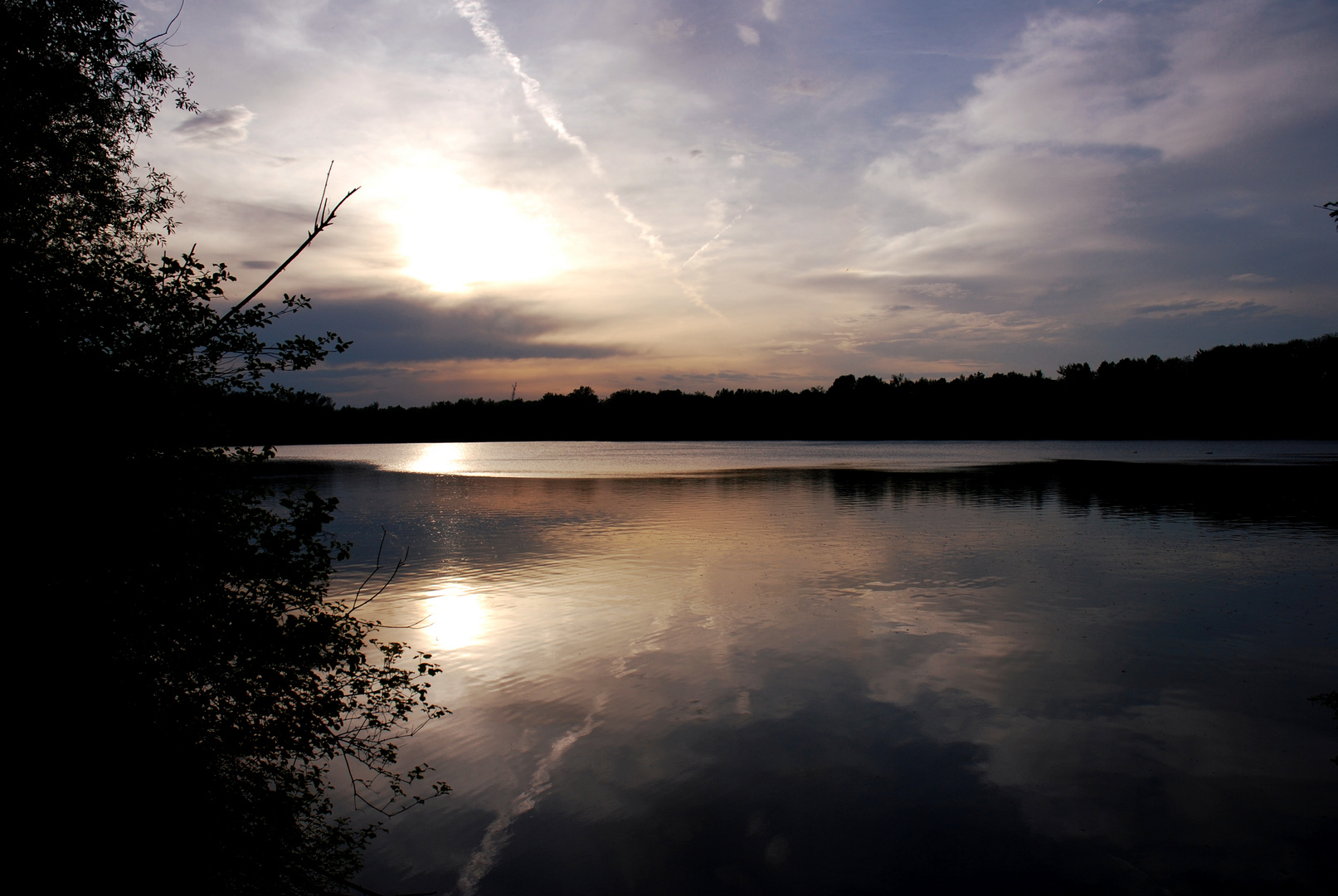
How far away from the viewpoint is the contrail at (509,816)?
24.2ft

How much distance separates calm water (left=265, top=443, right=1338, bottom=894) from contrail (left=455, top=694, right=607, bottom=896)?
4 cm

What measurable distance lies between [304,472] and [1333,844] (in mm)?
72392

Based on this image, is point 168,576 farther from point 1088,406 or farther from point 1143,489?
point 1088,406

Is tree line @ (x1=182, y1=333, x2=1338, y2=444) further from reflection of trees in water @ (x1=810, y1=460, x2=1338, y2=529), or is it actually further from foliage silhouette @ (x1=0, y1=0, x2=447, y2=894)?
foliage silhouette @ (x1=0, y1=0, x2=447, y2=894)

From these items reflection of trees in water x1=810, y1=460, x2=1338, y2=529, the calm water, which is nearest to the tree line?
reflection of trees in water x1=810, y1=460, x2=1338, y2=529

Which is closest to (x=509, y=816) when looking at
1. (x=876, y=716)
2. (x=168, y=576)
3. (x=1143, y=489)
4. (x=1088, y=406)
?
(x=168, y=576)

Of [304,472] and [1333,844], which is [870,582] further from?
[304,472]

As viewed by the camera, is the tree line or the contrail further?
the tree line

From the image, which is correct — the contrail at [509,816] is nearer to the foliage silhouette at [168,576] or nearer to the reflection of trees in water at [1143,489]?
the foliage silhouette at [168,576]

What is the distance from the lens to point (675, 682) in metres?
12.3

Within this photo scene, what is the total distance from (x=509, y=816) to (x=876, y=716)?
538cm

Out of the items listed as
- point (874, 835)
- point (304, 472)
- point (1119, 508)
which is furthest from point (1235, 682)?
point (304, 472)

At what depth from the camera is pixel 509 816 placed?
331 inches

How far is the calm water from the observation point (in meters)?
7.51
